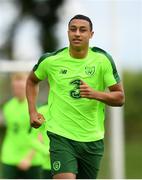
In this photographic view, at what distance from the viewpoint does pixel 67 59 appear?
865 cm

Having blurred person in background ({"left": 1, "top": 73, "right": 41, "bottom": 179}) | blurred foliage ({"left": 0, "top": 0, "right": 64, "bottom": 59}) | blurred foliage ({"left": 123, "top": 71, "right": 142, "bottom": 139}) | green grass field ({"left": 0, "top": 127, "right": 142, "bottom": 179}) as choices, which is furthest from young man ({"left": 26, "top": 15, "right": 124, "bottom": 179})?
blurred foliage ({"left": 0, "top": 0, "right": 64, "bottom": 59})

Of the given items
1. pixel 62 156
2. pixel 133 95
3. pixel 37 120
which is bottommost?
pixel 133 95

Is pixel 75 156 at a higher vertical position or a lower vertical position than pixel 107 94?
lower

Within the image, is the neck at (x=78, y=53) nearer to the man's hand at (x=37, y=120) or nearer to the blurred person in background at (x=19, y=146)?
the man's hand at (x=37, y=120)

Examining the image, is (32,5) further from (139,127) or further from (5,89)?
(5,89)

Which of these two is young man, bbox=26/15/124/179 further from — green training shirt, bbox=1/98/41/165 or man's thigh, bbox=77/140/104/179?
green training shirt, bbox=1/98/41/165

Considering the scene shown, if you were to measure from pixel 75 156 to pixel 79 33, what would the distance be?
1220mm

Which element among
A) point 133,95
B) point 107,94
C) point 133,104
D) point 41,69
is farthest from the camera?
point 133,95

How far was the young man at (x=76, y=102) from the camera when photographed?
27.7 feet

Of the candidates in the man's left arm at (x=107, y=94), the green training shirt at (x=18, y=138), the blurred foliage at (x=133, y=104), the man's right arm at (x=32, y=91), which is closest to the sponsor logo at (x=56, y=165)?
the man's right arm at (x=32, y=91)

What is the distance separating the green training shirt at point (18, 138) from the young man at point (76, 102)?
3.81 metres

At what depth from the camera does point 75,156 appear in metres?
8.51

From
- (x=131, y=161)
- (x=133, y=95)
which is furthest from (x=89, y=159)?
(x=133, y=95)

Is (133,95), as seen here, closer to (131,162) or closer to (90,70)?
(131,162)
